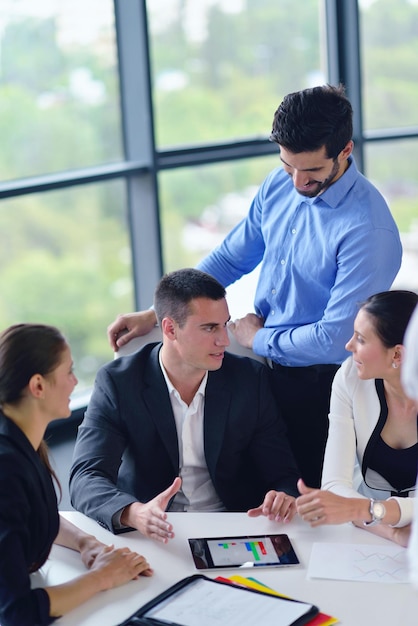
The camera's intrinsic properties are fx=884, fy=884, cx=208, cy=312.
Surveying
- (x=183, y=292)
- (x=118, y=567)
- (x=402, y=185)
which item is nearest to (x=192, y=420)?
(x=183, y=292)

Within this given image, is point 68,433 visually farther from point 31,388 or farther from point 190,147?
point 31,388

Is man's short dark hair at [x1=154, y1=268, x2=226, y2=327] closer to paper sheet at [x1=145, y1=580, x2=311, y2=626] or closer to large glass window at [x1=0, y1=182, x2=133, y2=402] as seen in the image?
paper sheet at [x1=145, y1=580, x2=311, y2=626]

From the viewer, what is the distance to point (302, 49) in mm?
5613

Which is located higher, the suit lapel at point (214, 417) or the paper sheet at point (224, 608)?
the suit lapel at point (214, 417)

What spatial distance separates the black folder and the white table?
0.15 feet

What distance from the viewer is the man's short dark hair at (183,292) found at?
272 cm

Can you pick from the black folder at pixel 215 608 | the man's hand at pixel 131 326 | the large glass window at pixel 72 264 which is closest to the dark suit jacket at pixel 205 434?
the man's hand at pixel 131 326

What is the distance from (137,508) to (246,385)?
25.1 inches

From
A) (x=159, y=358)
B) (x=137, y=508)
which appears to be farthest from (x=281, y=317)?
(x=137, y=508)

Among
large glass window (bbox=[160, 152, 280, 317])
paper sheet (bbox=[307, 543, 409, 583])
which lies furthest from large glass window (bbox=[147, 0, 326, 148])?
paper sheet (bbox=[307, 543, 409, 583])

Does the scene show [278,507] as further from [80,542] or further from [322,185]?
[322,185]

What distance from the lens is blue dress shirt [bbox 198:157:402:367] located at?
8.82ft

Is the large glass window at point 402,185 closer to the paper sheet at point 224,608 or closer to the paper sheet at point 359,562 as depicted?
the paper sheet at point 359,562

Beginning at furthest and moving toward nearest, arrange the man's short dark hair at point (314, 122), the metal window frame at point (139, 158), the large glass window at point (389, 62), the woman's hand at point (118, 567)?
the large glass window at point (389, 62), the metal window frame at point (139, 158), the man's short dark hair at point (314, 122), the woman's hand at point (118, 567)
